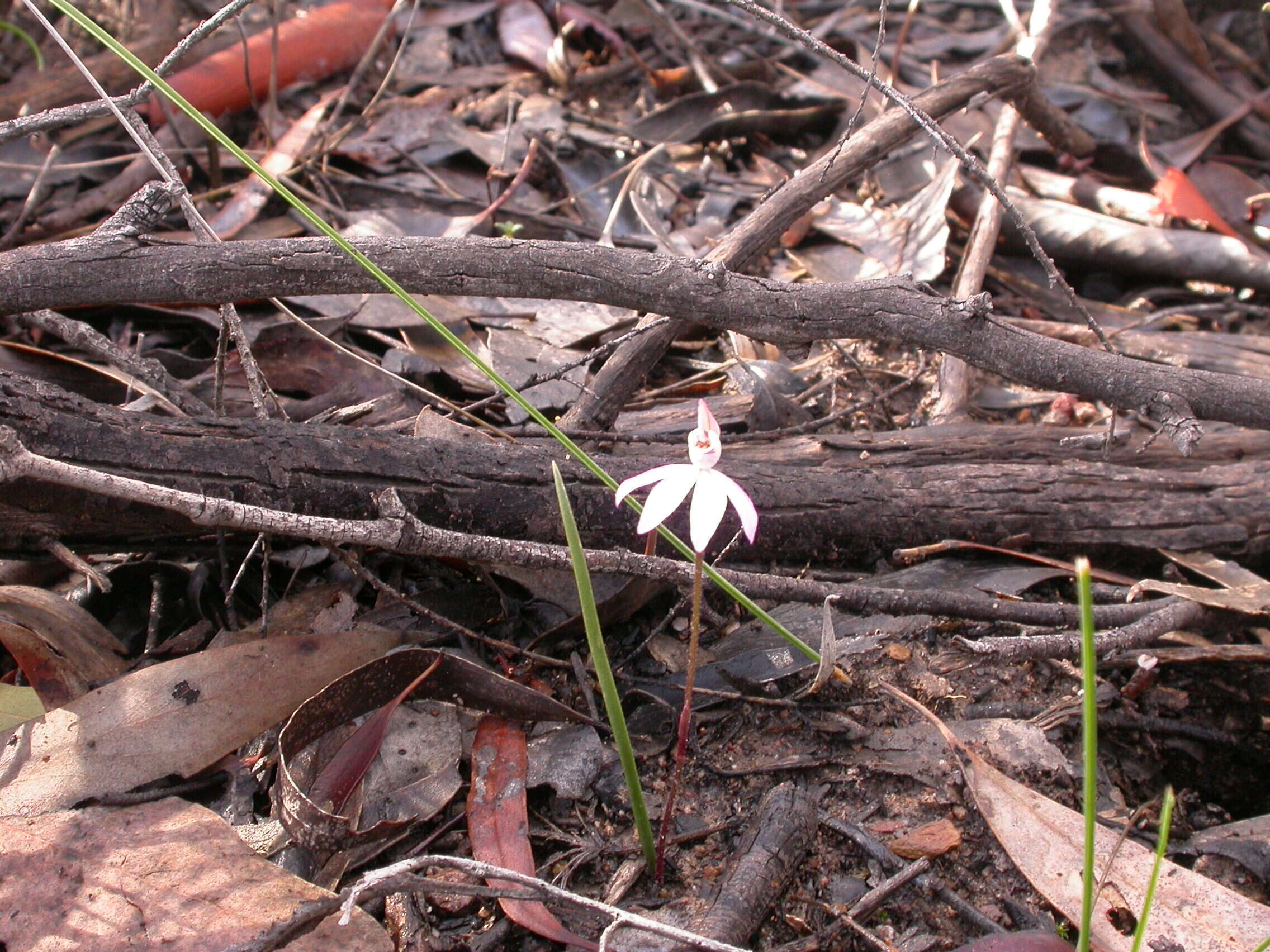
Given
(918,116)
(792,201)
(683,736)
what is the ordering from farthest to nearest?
(792,201)
(918,116)
(683,736)

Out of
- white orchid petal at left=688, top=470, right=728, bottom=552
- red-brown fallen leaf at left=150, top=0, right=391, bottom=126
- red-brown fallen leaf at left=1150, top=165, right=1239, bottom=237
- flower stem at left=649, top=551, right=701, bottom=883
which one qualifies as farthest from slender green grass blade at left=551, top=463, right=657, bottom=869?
red-brown fallen leaf at left=1150, top=165, right=1239, bottom=237

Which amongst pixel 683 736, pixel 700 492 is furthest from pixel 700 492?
pixel 683 736

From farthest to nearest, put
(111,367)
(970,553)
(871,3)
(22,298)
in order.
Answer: (871,3) < (111,367) < (970,553) < (22,298)

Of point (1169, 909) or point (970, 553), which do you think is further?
point (970, 553)

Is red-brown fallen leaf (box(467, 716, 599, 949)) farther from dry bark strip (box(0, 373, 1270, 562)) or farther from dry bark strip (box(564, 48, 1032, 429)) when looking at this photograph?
dry bark strip (box(564, 48, 1032, 429))

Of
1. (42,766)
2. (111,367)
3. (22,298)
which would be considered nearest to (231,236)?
(111,367)

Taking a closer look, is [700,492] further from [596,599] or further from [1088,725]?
[596,599]

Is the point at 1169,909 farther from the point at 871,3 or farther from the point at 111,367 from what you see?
the point at 871,3
